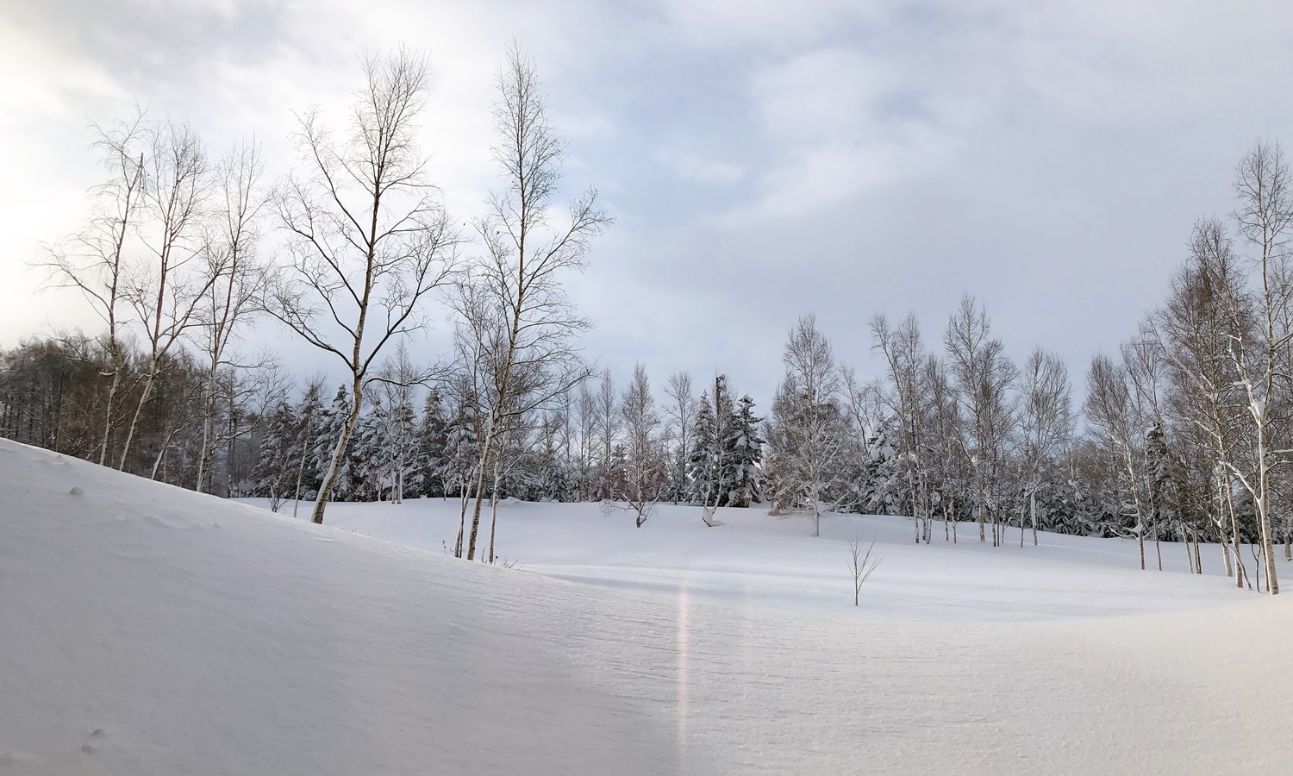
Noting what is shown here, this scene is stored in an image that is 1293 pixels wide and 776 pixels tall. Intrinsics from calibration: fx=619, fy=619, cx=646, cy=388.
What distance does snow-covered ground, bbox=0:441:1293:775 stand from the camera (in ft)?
9.20

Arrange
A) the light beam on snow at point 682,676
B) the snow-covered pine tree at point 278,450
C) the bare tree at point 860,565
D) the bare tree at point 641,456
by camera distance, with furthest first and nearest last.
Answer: the snow-covered pine tree at point 278,450
the bare tree at point 641,456
the bare tree at point 860,565
the light beam on snow at point 682,676

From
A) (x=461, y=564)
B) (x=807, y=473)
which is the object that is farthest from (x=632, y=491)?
(x=461, y=564)

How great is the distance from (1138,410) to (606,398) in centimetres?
3859

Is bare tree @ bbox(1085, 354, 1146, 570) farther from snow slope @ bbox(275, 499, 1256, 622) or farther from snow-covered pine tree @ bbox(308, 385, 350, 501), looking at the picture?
snow-covered pine tree @ bbox(308, 385, 350, 501)

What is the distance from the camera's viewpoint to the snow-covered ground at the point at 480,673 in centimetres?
280

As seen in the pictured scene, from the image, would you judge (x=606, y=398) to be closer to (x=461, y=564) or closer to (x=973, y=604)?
(x=973, y=604)

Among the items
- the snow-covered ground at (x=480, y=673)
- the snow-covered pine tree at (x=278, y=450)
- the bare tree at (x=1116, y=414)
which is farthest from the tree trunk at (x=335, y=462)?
the snow-covered pine tree at (x=278, y=450)

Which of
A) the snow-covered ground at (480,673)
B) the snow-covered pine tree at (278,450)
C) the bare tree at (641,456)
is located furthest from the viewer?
the snow-covered pine tree at (278,450)

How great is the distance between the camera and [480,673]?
13.3 ft

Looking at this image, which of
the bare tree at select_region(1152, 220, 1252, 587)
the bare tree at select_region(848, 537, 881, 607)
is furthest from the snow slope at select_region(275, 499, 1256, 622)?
the bare tree at select_region(1152, 220, 1252, 587)

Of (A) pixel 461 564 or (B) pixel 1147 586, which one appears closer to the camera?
(A) pixel 461 564

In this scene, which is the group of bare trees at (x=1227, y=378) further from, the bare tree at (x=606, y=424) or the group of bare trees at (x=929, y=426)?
the bare tree at (x=606, y=424)

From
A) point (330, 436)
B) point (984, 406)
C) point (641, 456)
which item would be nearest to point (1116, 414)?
point (984, 406)

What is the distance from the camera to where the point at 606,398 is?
56.1 metres
